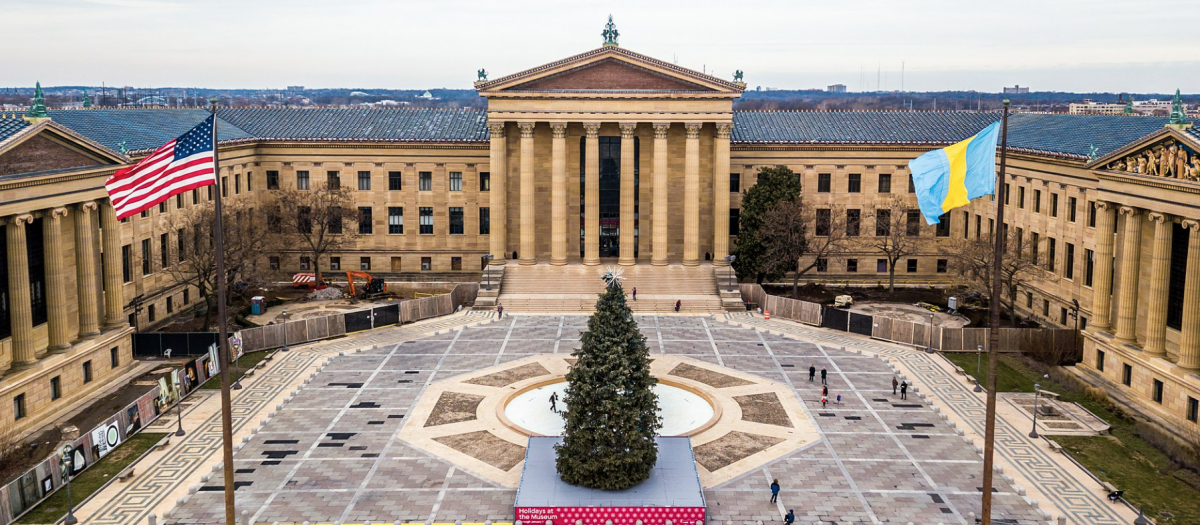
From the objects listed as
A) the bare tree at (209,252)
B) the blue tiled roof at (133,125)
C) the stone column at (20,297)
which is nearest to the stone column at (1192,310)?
the bare tree at (209,252)

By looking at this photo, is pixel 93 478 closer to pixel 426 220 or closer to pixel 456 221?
pixel 426 220

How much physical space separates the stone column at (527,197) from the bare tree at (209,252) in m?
20.7

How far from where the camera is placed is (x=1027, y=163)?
75.2 meters

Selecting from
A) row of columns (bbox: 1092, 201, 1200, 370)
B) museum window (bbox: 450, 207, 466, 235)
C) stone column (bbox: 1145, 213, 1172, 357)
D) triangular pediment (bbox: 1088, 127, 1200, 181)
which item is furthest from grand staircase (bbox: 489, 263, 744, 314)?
stone column (bbox: 1145, 213, 1172, 357)

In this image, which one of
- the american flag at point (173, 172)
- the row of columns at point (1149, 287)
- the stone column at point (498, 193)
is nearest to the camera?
the american flag at point (173, 172)

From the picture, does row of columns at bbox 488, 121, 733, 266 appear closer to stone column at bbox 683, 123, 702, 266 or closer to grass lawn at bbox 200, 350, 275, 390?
stone column at bbox 683, 123, 702, 266

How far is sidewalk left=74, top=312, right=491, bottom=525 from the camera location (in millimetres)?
39031

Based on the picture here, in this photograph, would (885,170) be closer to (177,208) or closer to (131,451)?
(177,208)

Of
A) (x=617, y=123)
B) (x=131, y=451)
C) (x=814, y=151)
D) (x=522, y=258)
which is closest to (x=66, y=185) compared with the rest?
(x=131, y=451)

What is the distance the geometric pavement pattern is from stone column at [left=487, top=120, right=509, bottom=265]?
22.2 meters

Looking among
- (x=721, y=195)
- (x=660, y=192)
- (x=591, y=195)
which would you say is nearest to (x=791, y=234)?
(x=721, y=195)

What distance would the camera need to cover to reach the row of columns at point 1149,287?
50062 millimetres

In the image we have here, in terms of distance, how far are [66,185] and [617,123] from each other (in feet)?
140

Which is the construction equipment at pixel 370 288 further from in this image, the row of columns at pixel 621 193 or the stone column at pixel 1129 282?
the stone column at pixel 1129 282
